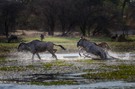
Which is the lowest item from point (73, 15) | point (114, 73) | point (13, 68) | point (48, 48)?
point (73, 15)

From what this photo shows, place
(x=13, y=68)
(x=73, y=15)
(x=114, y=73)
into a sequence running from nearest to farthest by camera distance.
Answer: (x=114, y=73)
(x=13, y=68)
(x=73, y=15)

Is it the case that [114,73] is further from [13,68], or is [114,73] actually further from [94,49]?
[94,49]

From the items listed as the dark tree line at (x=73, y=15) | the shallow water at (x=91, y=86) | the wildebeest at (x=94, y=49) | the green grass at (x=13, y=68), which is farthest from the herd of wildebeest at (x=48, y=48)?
the dark tree line at (x=73, y=15)

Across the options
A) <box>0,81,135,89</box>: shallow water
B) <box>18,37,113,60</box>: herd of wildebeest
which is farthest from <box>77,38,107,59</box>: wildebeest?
<box>0,81,135,89</box>: shallow water

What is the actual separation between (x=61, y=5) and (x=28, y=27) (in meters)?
18.2

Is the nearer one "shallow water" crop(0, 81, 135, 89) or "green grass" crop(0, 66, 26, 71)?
"shallow water" crop(0, 81, 135, 89)

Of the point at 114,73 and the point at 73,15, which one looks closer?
the point at 114,73

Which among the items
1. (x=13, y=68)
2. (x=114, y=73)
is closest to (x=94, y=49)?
(x=13, y=68)

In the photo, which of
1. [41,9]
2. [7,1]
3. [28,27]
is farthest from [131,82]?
[28,27]

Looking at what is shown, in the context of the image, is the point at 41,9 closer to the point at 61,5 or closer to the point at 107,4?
the point at 61,5

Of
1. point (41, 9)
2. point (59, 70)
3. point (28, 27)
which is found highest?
point (59, 70)

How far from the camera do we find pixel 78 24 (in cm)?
8288

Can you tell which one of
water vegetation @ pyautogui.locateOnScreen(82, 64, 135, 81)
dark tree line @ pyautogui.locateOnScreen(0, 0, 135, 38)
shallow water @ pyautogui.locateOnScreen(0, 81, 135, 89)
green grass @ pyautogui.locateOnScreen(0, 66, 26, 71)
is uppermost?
shallow water @ pyautogui.locateOnScreen(0, 81, 135, 89)

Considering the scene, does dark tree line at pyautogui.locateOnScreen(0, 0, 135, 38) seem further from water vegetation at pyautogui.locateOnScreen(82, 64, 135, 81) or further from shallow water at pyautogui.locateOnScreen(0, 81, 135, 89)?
shallow water at pyautogui.locateOnScreen(0, 81, 135, 89)
